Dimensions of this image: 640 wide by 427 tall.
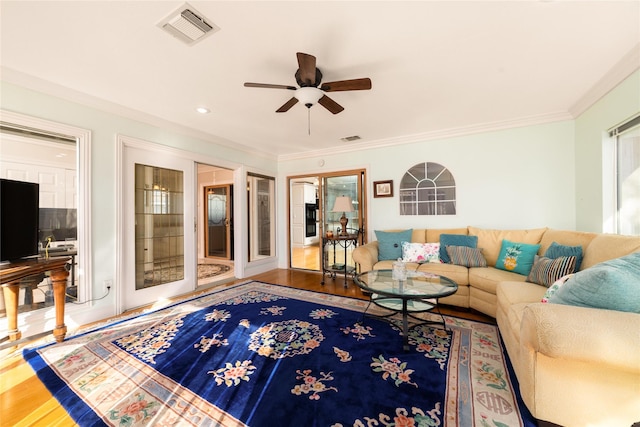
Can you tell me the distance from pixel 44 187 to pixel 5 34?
171 centimetres

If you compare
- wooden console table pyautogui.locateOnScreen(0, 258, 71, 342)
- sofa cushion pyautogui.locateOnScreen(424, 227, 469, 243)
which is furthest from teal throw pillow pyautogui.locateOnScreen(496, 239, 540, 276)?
wooden console table pyautogui.locateOnScreen(0, 258, 71, 342)

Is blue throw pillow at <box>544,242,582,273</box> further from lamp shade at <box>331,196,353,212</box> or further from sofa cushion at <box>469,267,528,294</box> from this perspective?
lamp shade at <box>331,196,353,212</box>

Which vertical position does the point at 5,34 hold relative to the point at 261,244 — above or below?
above

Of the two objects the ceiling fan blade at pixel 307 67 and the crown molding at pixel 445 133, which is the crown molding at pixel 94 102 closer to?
the crown molding at pixel 445 133

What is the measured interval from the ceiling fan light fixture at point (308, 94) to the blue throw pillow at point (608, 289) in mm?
2161

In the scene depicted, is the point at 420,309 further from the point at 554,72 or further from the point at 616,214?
the point at 554,72

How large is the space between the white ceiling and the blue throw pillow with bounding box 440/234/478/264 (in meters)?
1.62

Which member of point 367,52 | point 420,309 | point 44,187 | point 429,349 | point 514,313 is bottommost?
point 429,349

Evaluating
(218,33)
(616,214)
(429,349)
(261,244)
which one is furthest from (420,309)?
(261,244)

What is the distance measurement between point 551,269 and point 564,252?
0.27 m

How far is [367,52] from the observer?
2.05 m

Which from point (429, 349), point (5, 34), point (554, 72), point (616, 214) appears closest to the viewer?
point (5, 34)

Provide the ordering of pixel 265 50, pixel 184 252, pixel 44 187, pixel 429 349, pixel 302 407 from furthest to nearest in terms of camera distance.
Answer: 1. pixel 184 252
2. pixel 44 187
3. pixel 429 349
4. pixel 265 50
5. pixel 302 407

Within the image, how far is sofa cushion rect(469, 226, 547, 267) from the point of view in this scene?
3.21 m
